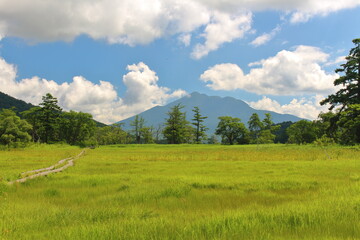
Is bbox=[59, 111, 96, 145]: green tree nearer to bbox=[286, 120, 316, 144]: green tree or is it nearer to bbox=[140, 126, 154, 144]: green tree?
bbox=[140, 126, 154, 144]: green tree

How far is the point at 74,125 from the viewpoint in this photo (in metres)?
85.4

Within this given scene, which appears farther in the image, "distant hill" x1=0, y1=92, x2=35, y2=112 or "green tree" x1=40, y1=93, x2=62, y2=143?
"distant hill" x1=0, y1=92, x2=35, y2=112

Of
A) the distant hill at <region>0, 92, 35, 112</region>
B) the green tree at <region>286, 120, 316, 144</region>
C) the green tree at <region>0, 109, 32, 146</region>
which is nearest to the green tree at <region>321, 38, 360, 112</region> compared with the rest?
the green tree at <region>286, 120, 316, 144</region>

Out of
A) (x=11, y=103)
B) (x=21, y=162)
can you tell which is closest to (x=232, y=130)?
(x=21, y=162)

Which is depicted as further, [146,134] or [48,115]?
[146,134]

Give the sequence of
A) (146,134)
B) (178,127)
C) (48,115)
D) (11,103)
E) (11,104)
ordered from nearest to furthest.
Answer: (48,115)
(178,127)
(146,134)
(11,104)
(11,103)

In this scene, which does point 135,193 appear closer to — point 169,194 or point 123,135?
point 169,194

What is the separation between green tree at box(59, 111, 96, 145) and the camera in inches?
3310

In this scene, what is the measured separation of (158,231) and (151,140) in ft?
358

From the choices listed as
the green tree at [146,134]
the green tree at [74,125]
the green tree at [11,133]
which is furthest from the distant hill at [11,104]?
the green tree at [11,133]

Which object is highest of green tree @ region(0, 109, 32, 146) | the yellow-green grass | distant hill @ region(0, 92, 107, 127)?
distant hill @ region(0, 92, 107, 127)

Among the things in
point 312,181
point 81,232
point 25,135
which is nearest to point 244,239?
point 81,232

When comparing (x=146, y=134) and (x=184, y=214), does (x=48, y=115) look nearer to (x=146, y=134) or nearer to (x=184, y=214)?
(x=146, y=134)

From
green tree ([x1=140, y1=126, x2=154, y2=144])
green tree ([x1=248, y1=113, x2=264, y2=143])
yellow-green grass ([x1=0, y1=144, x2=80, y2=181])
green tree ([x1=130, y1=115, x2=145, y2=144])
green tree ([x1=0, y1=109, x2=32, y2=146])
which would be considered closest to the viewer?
yellow-green grass ([x1=0, y1=144, x2=80, y2=181])
